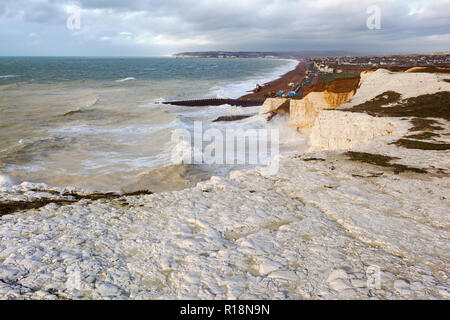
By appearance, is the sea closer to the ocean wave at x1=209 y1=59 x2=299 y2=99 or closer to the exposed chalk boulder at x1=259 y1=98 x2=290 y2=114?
the exposed chalk boulder at x1=259 y1=98 x2=290 y2=114

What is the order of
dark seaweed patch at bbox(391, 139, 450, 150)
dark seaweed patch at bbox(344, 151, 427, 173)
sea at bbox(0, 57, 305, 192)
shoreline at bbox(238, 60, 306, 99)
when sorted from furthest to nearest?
shoreline at bbox(238, 60, 306, 99)
sea at bbox(0, 57, 305, 192)
dark seaweed patch at bbox(391, 139, 450, 150)
dark seaweed patch at bbox(344, 151, 427, 173)

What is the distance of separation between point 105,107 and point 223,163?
84.7 ft

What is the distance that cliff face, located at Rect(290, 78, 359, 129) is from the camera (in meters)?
22.0

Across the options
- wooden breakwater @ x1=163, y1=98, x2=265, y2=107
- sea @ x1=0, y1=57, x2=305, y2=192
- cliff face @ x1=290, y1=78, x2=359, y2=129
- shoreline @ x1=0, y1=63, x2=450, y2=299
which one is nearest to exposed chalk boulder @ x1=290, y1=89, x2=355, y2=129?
cliff face @ x1=290, y1=78, x2=359, y2=129

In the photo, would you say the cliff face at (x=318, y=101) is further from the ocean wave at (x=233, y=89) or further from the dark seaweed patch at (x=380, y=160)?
the ocean wave at (x=233, y=89)

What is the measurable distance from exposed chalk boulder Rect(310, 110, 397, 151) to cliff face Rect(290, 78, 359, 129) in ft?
22.8

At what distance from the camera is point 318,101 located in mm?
22156

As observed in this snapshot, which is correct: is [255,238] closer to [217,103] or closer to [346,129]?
[346,129]

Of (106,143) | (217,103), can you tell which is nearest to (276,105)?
(217,103)

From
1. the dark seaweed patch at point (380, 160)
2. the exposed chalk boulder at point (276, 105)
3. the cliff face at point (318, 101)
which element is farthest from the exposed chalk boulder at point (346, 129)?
the exposed chalk boulder at point (276, 105)

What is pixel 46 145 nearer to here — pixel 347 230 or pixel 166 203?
pixel 166 203

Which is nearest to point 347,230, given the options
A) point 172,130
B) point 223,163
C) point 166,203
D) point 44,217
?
point 166,203

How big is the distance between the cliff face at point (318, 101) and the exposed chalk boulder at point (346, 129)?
696 cm

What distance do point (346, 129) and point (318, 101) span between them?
9.56 meters
